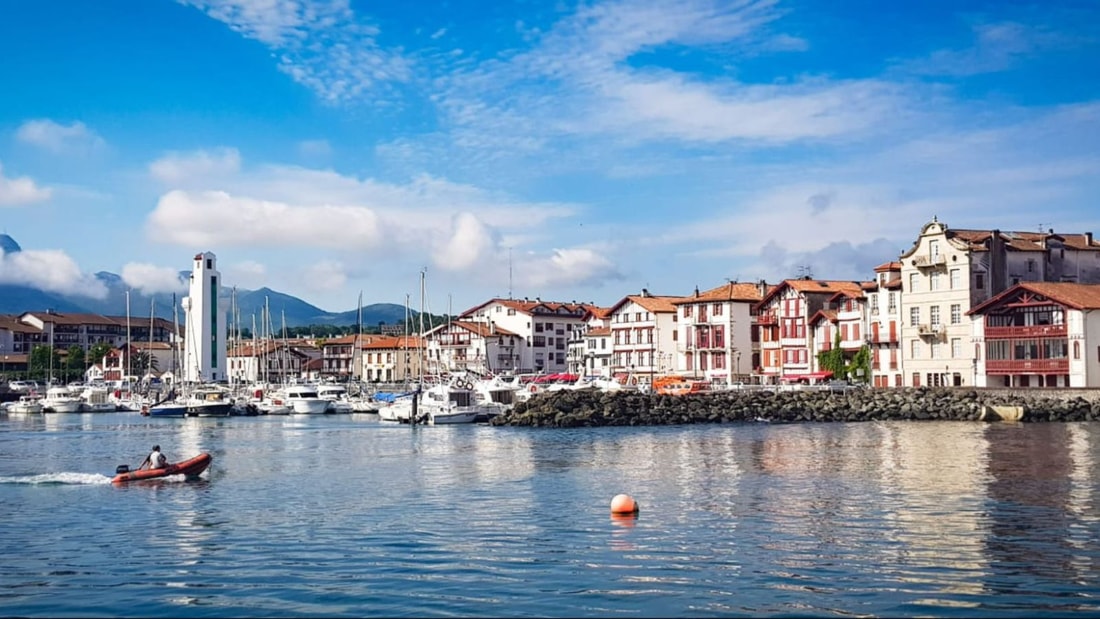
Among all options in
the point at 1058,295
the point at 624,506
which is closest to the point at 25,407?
the point at 1058,295

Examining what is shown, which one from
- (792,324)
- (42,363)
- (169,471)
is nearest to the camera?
(169,471)

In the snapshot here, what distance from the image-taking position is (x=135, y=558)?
25.2 meters

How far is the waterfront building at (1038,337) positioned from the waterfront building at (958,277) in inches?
79.1

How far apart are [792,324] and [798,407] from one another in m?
24.4

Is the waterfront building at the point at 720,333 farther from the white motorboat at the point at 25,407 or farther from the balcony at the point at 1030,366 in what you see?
the white motorboat at the point at 25,407

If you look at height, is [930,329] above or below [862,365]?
above

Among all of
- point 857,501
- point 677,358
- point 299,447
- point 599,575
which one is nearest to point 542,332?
point 677,358

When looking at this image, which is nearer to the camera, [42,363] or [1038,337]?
[1038,337]

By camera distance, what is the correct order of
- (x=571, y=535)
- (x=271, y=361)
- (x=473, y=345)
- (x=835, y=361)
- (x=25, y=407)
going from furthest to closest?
(x=271, y=361), (x=473, y=345), (x=25, y=407), (x=835, y=361), (x=571, y=535)

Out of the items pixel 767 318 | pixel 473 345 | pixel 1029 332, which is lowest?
pixel 1029 332

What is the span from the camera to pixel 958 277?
272 feet

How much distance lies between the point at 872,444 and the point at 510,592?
36.5 m

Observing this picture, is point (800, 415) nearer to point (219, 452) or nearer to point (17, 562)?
point (219, 452)

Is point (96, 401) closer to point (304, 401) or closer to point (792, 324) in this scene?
point (304, 401)
